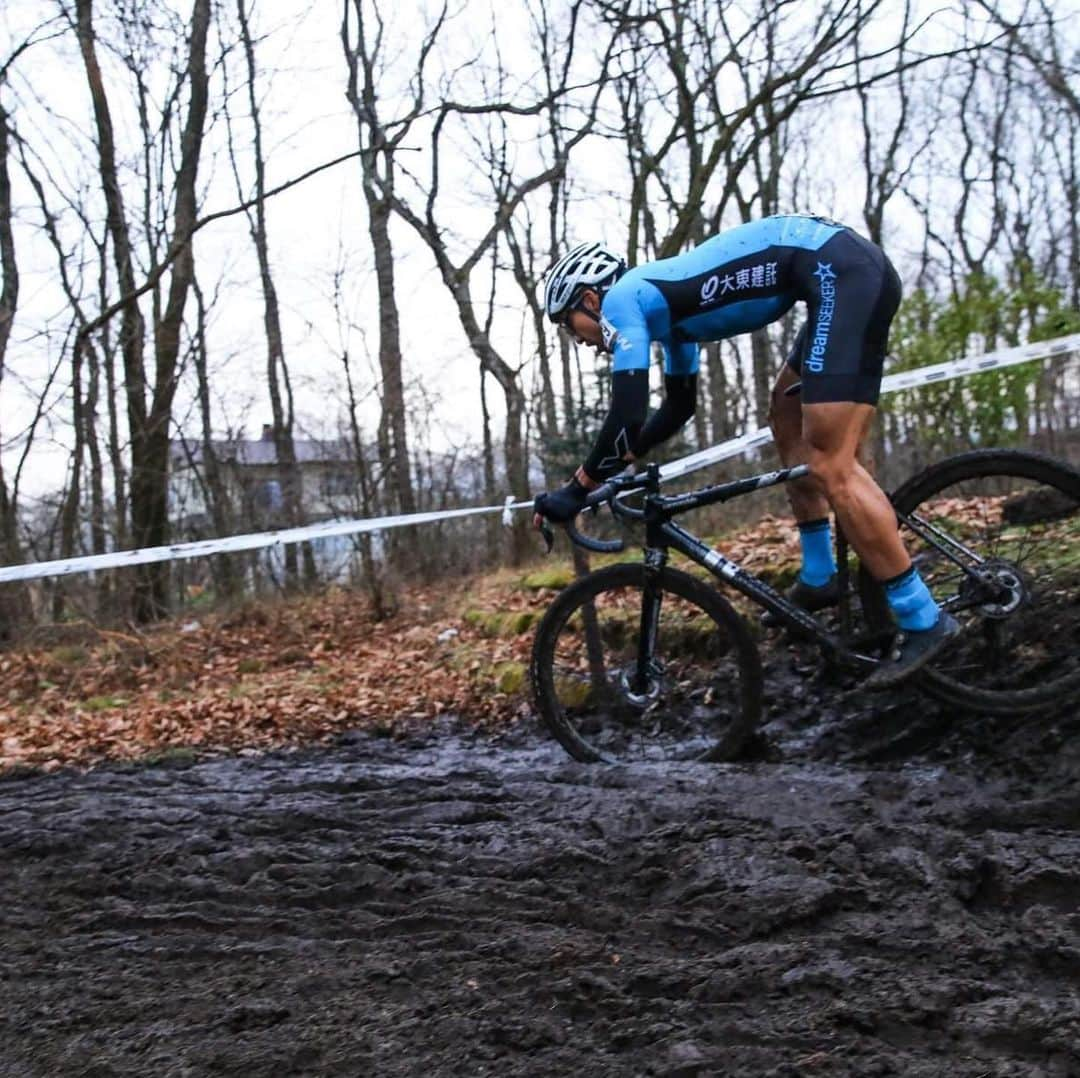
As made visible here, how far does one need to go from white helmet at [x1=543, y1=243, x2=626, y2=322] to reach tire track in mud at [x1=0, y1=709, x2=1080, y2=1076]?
1.98 meters

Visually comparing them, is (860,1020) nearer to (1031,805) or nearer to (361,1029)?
(361,1029)

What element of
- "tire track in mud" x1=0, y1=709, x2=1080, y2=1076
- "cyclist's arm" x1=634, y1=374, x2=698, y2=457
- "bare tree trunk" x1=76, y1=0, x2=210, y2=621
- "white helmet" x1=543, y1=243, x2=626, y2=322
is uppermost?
"bare tree trunk" x1=76, y1=0, x2=210, y2=621

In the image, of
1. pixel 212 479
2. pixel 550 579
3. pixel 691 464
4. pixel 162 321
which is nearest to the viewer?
pixel 691 464

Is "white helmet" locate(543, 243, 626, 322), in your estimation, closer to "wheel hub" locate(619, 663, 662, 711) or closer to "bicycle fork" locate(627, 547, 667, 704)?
"bicycle fork" locate(627, 547, 667, 704)

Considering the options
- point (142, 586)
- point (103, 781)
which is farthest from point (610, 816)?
point (142, 586)

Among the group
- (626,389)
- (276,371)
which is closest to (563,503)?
(626,389)

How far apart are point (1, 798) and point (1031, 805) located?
430 cm

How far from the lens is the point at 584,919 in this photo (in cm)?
258

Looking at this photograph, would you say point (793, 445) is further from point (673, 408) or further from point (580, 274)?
point (580, 274)

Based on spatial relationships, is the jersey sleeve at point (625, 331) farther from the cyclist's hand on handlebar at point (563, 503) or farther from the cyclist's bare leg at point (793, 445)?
the cyclist's bare leg at point (793, 445)

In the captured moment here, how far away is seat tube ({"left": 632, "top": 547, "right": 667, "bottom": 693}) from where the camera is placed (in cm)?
421

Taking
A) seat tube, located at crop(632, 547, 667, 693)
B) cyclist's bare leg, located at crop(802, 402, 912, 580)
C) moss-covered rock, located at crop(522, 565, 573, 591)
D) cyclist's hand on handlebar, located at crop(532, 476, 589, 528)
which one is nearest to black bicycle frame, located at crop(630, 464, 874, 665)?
seat tube, located at crop(632, 547, 667, 693)

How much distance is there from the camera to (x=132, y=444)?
12.4 metres

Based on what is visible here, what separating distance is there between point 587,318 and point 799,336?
866 mm
